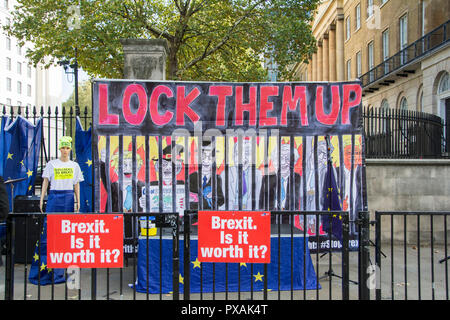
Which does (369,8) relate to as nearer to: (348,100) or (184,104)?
(348,100)

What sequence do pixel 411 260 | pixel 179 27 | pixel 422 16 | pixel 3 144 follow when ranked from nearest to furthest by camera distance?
pixel 3 144 → pixel 411 260 → pixel 179 27 → pixel 422 16

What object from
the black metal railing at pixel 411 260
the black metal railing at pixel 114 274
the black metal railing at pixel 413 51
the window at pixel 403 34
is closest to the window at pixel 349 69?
the black metal railing at pixel 413 51

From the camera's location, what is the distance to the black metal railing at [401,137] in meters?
8.65

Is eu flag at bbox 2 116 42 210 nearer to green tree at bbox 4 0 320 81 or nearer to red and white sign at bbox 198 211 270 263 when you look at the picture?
red and white sign at bbox 198 211 270 263

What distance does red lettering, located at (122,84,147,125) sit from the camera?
6.16 metres

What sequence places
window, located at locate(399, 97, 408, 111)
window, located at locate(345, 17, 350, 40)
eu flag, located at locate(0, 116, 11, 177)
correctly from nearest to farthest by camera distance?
1. eu flag, located at locate(0, 116, 11, 177)
2. window, located at locate(399, 97, 408, 111)
3. window, located at locate(345, 17, 350, 40)

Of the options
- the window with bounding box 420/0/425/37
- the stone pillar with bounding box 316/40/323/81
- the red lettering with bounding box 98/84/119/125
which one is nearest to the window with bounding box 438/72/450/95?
the window with bounding box 420/0/425/37

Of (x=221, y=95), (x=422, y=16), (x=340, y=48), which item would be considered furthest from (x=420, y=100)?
(x=221, y=95)

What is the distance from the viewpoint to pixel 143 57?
699 cm

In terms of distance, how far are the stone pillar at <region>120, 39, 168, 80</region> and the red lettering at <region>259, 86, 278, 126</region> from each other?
6.74 feet

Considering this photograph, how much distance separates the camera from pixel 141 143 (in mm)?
6234

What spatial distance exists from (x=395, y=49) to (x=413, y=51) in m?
2.81

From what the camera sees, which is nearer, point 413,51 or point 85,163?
point 85,163

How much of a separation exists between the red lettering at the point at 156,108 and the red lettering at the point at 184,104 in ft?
0.46
